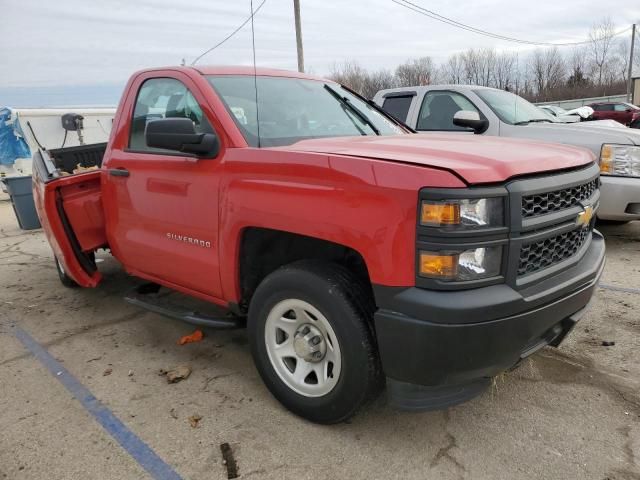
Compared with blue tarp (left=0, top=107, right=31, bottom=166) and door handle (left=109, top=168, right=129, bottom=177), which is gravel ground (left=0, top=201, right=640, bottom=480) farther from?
blue tarp (left=0, top=107, right=31, bottom=166)

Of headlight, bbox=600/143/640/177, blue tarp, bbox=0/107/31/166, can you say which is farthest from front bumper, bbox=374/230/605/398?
blue tarp, bbox=0/107/31/166

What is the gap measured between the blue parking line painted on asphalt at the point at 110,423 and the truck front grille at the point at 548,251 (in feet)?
6.14

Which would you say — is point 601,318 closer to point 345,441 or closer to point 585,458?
point 585,458

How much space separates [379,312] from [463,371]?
0.43m

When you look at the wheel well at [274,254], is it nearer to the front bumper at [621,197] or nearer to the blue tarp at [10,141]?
the front bumper at [621,197]

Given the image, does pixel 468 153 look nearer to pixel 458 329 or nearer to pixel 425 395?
pixel 458 329

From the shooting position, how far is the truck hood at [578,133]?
544cm

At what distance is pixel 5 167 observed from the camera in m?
12.9

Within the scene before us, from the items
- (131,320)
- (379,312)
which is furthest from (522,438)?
(131,320)

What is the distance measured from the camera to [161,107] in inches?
141

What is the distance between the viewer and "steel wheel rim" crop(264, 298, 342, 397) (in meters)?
2.56

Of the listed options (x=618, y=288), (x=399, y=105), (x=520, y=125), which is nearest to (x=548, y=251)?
(x=618, y=288)

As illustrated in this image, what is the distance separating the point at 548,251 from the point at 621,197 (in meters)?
3.63

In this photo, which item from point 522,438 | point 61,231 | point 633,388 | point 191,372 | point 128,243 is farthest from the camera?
point 61,231
